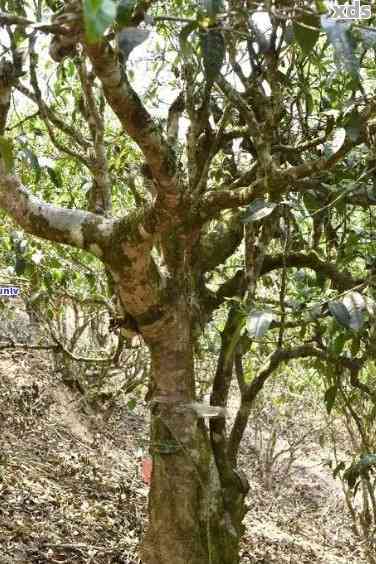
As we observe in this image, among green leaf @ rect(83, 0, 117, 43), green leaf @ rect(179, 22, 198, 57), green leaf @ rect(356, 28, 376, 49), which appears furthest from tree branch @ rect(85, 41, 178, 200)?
green leaf @ rect(83, 0, 117, 43)

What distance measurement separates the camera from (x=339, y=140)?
1.95 meters

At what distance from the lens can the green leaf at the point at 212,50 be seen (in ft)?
4.45

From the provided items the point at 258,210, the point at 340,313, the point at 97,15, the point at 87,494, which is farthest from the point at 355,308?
the point at 87,494

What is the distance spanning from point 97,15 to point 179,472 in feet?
6.58

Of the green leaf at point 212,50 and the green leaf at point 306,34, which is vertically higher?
the green leaf at point 212,50

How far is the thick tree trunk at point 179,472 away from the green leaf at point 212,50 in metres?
1.26

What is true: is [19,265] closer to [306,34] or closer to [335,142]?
[335,142]

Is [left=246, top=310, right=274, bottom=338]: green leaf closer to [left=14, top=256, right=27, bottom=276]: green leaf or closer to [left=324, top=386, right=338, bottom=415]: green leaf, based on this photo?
[left=324, top=386, right=338, bottom=415]: green leaf

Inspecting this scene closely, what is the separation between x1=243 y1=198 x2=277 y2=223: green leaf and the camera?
191 centimetres

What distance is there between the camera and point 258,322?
1.71 m

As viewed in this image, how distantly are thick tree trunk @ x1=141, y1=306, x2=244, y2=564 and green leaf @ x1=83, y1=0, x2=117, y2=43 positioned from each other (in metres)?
1.75

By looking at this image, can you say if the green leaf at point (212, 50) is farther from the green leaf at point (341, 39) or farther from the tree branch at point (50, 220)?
the tree branch at point (50, 220)

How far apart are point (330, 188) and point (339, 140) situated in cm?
58

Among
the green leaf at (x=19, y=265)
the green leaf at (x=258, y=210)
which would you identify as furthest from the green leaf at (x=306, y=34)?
the green leaf at (x=19, y=265)
